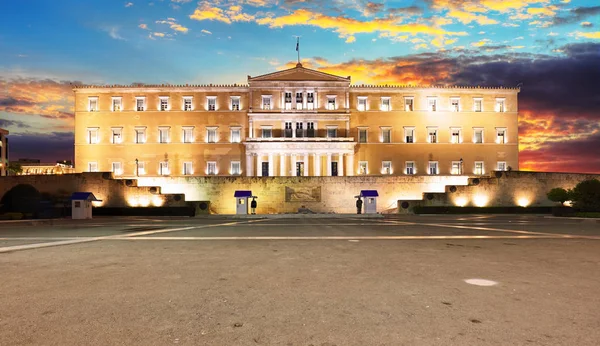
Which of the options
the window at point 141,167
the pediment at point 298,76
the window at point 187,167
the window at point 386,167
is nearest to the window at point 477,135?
the window at point 386,167

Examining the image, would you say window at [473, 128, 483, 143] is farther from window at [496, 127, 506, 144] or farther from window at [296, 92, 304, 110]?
window at [296, 92, 304, 110]

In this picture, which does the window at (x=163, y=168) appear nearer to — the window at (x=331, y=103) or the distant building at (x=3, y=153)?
the window at (x=331, y=103)

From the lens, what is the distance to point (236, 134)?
54.1 meters

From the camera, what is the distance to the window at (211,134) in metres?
53.9

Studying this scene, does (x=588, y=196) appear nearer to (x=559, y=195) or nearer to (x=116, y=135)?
(x=559, y=195)

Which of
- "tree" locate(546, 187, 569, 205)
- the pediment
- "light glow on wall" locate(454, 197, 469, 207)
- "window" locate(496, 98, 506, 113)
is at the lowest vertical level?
"light glow on wall" locate(454, 197, 469, 207)

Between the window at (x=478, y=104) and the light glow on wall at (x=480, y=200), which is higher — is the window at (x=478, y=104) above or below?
above

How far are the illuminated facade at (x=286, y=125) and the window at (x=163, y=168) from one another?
12 centimetres

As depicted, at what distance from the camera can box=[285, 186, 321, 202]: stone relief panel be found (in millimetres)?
41062

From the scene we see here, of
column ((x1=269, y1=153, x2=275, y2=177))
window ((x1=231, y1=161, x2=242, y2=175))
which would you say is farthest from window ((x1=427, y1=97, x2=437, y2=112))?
window ((x1=231, y1=161, x2=242, y2=175))

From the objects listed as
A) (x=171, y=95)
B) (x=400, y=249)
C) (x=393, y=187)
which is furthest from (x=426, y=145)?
(x=400, y=249)

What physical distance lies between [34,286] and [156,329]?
144 inches

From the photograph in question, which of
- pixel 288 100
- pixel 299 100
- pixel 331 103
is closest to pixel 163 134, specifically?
pixel 288 100

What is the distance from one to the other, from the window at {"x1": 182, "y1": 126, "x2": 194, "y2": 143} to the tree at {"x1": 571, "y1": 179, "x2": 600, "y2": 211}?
42.5m
